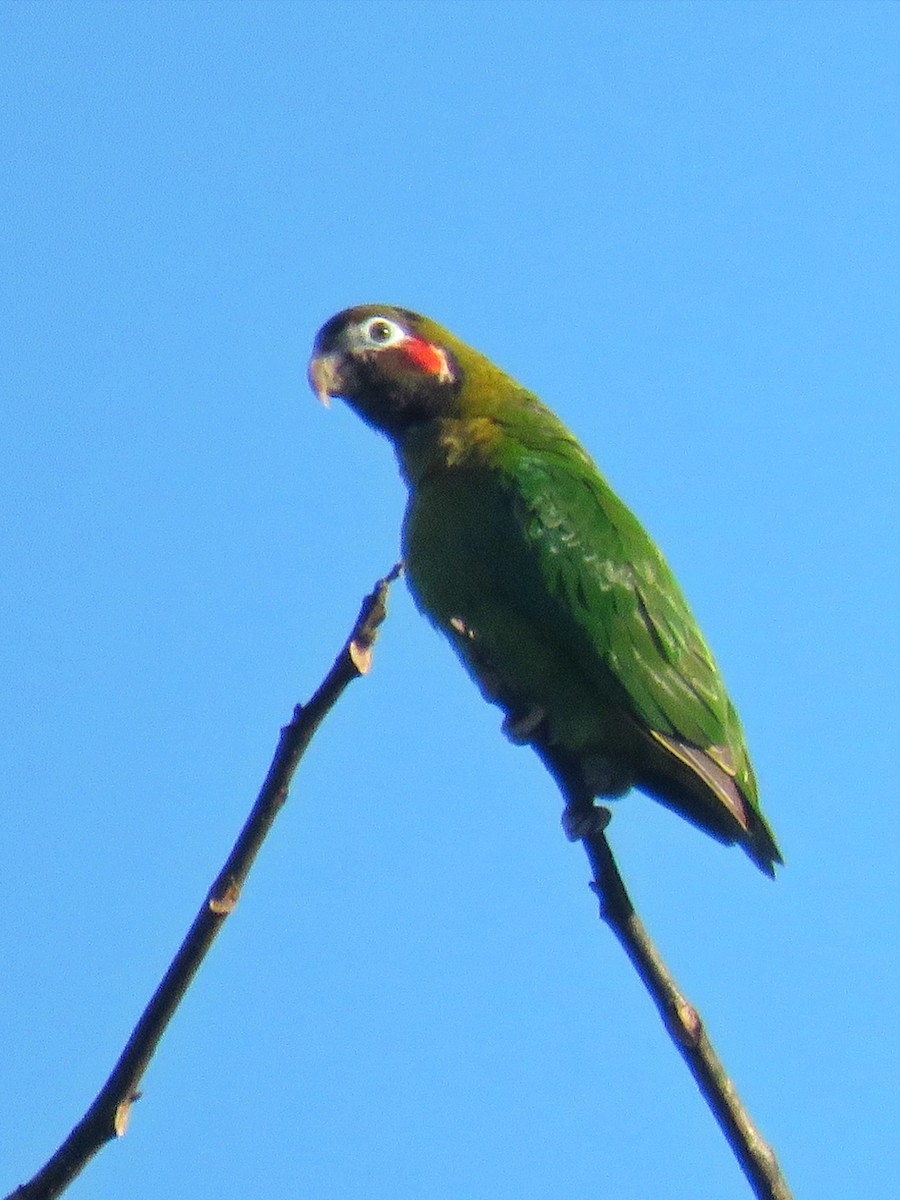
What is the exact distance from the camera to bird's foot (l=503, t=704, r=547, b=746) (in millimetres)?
5652

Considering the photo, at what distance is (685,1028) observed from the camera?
3.72 meters

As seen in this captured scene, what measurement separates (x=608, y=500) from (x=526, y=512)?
24.3 inches

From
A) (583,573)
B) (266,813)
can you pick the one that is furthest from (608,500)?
(266,813)

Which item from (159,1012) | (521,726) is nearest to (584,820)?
(521,726)

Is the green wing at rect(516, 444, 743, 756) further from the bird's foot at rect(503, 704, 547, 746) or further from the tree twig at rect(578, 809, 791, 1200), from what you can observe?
the tree twig at rect(578, 809, 791, 1200)

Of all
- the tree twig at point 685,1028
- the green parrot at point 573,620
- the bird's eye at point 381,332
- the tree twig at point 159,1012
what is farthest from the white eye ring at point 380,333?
the tree twig at point 159,1012

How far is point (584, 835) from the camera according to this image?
174 inches

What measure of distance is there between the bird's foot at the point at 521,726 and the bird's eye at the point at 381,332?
2.30 m

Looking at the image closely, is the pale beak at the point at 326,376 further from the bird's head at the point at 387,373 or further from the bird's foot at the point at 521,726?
the bird's foot at the point at 521,726

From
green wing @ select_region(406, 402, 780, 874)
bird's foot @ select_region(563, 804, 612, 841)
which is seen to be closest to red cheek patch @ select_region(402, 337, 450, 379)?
green wing @ select_region(406, 402, 780, 874)

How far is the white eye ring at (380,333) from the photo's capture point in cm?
726

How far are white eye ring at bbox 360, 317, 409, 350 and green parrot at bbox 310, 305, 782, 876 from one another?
57 centimetres

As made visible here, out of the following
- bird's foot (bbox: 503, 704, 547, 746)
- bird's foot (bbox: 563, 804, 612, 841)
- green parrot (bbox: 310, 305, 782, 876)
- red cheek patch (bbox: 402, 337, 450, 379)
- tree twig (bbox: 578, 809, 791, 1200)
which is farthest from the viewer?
red cheek patch (bbox: 402, 337, 450, 379)

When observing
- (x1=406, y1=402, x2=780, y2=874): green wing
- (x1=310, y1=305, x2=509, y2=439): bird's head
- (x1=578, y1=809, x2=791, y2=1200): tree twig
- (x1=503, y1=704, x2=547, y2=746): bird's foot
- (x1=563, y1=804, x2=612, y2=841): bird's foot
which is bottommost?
(x1=578, y1=809, x2=791, y2=1200): tree twig
